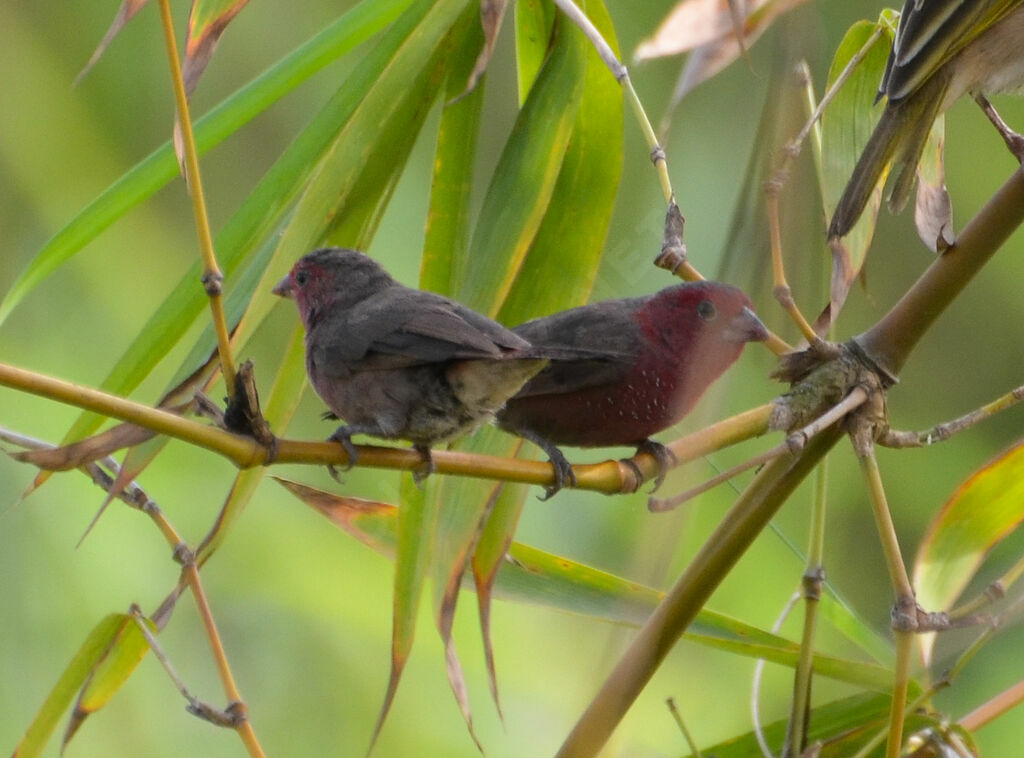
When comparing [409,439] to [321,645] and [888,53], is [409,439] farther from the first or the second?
[321,645]

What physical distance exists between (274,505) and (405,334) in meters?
1.91

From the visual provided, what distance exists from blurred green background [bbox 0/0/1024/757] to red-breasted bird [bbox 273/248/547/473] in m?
0.70

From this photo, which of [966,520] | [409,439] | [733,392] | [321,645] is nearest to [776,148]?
[733,392]

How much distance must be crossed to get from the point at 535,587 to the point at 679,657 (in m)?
0.49

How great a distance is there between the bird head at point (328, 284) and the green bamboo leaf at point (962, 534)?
→ 0.91 m

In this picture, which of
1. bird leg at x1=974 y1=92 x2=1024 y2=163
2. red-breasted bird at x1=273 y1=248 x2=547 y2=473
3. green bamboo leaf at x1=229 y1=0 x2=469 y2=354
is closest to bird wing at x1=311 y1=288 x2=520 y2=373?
red-breasted bird at x1=273 y1=248 x2=547 y2=473

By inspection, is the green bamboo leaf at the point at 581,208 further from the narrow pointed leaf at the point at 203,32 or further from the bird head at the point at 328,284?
the narrow pointed leaf at the point at 203,32

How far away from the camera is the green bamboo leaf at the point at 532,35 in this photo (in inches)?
66.9

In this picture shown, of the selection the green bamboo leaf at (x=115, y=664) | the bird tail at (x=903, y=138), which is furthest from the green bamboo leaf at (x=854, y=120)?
the green bamboo leaf at (x=115, y=664)

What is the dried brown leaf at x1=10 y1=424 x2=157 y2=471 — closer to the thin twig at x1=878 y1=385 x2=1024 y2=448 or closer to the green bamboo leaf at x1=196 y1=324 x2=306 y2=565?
the green bamboo leaf at x1=196 y1=324 x2=306 y2=565

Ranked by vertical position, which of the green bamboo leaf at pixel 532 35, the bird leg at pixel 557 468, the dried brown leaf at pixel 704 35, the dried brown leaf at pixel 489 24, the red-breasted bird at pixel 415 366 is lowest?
the bird leg at pixel 557 468

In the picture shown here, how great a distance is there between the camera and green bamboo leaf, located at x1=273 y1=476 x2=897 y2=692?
5.17 feet

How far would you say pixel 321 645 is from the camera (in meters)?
3.01

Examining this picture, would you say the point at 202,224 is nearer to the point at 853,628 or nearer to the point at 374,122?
the point at 374,122
